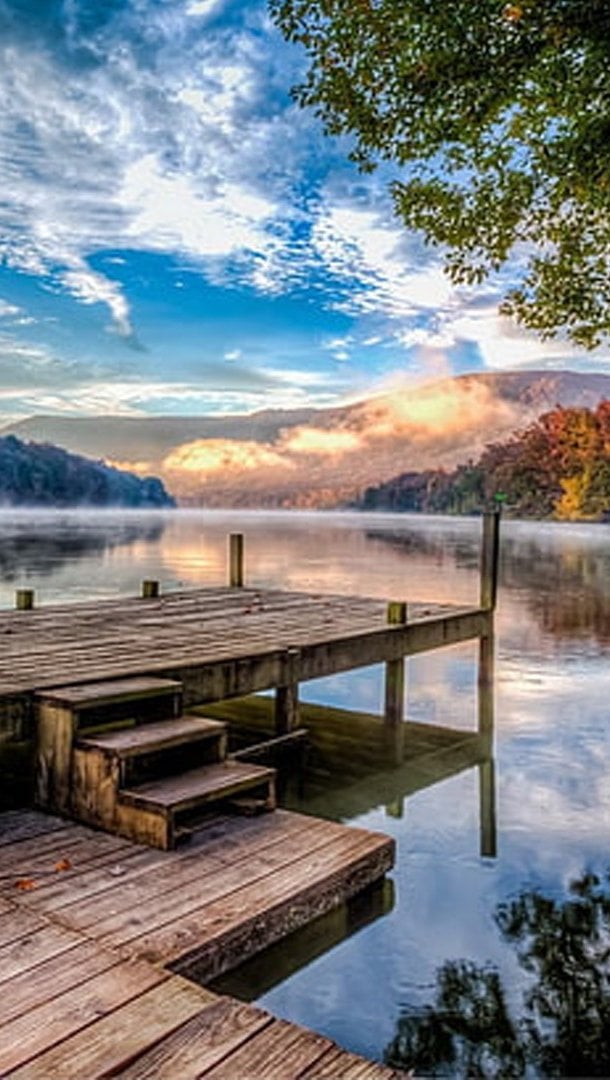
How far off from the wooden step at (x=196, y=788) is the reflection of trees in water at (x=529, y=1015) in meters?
1.39

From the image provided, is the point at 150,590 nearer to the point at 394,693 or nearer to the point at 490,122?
the point at 394,693

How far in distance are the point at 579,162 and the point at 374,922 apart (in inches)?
270

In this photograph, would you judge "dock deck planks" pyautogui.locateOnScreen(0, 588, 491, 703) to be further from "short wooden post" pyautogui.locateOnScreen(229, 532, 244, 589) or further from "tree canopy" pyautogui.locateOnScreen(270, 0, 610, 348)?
"tree canopy" pyautogui.locateOnScreen(270, 0, 610, 348)

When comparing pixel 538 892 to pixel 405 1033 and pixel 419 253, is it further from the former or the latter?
pixel 419 253

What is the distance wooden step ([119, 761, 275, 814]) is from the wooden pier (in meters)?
0.01

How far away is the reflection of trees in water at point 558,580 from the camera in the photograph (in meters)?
19.6

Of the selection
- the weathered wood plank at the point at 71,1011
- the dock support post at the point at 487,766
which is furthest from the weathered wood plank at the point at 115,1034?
the dock support post at the point at 487,766

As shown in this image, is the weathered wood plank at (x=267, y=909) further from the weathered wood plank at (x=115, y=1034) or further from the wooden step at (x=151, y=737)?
the wooden step at (x=151, y=737)

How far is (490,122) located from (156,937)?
7.81 metres

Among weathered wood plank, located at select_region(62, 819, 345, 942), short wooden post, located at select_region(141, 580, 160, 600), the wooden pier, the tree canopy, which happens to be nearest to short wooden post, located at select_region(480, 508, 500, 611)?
the tree canopy

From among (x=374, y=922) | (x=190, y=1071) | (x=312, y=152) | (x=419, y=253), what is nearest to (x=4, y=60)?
(x=312, y=152)

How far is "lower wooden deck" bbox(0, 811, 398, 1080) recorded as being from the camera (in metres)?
2.47

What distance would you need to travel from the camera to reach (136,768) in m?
4.68

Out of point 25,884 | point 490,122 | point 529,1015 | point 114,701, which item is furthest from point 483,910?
point 490,122
